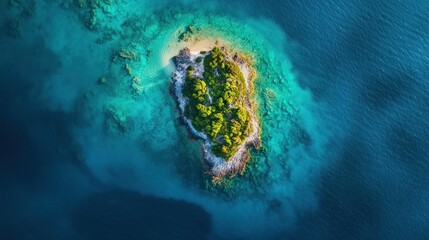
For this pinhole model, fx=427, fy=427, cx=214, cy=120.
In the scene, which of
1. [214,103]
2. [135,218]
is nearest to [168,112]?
[214,103]

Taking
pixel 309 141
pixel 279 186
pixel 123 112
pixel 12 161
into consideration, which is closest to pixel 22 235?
pixel 12 161

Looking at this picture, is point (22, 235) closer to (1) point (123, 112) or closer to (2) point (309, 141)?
(1) point (123, 112)

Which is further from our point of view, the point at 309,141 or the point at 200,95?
the point at 309,141

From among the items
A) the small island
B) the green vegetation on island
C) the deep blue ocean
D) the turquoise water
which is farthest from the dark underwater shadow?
the green vegetation on island

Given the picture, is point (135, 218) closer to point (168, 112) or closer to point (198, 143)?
point (198, 143)

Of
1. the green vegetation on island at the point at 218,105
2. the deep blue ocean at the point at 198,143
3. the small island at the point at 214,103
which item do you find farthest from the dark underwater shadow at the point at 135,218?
the green vegetation on island at the point at 218,105

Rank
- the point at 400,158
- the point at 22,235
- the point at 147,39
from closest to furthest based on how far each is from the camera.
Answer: the point at 22,235
the point at 147,39
the point at 400,158

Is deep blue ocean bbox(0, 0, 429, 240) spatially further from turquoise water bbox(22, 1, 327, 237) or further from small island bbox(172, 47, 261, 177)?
small island bbox(172, 47, 261, 177)
